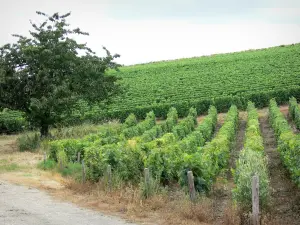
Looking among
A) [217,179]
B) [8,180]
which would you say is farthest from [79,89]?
[217,179]

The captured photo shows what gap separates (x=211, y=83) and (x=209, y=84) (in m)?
0.64

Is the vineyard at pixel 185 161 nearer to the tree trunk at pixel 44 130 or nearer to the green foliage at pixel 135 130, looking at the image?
the green foliage at pixel 135 130

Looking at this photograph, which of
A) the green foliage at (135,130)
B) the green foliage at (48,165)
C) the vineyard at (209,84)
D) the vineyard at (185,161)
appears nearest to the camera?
the vineyard at (185,161)

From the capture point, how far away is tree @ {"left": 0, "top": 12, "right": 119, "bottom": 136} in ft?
101

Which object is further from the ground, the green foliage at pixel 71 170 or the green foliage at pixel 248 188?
the green foliage at pixel 248 188

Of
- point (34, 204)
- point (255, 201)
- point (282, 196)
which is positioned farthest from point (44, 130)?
point (255, 201)

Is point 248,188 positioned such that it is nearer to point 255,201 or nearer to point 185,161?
point 255,201

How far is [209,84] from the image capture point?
56.4 meters

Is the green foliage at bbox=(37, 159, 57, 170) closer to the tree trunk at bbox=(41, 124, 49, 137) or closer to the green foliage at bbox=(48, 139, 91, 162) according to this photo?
the green foliage at bbox=(48, 139, 91, 162)

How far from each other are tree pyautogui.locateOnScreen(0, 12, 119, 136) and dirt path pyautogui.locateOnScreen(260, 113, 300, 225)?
14.8m

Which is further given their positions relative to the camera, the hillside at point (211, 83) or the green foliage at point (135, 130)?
the hillside at point (211, 83)

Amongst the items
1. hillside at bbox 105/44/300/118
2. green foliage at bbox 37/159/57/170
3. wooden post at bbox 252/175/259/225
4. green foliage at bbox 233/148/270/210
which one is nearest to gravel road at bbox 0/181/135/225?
green foliage at bbox 233/148/270/210

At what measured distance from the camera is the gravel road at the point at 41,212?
1191 cm

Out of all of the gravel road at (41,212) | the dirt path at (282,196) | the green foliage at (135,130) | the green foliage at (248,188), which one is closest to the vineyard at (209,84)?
the green foliage at (135,130)
